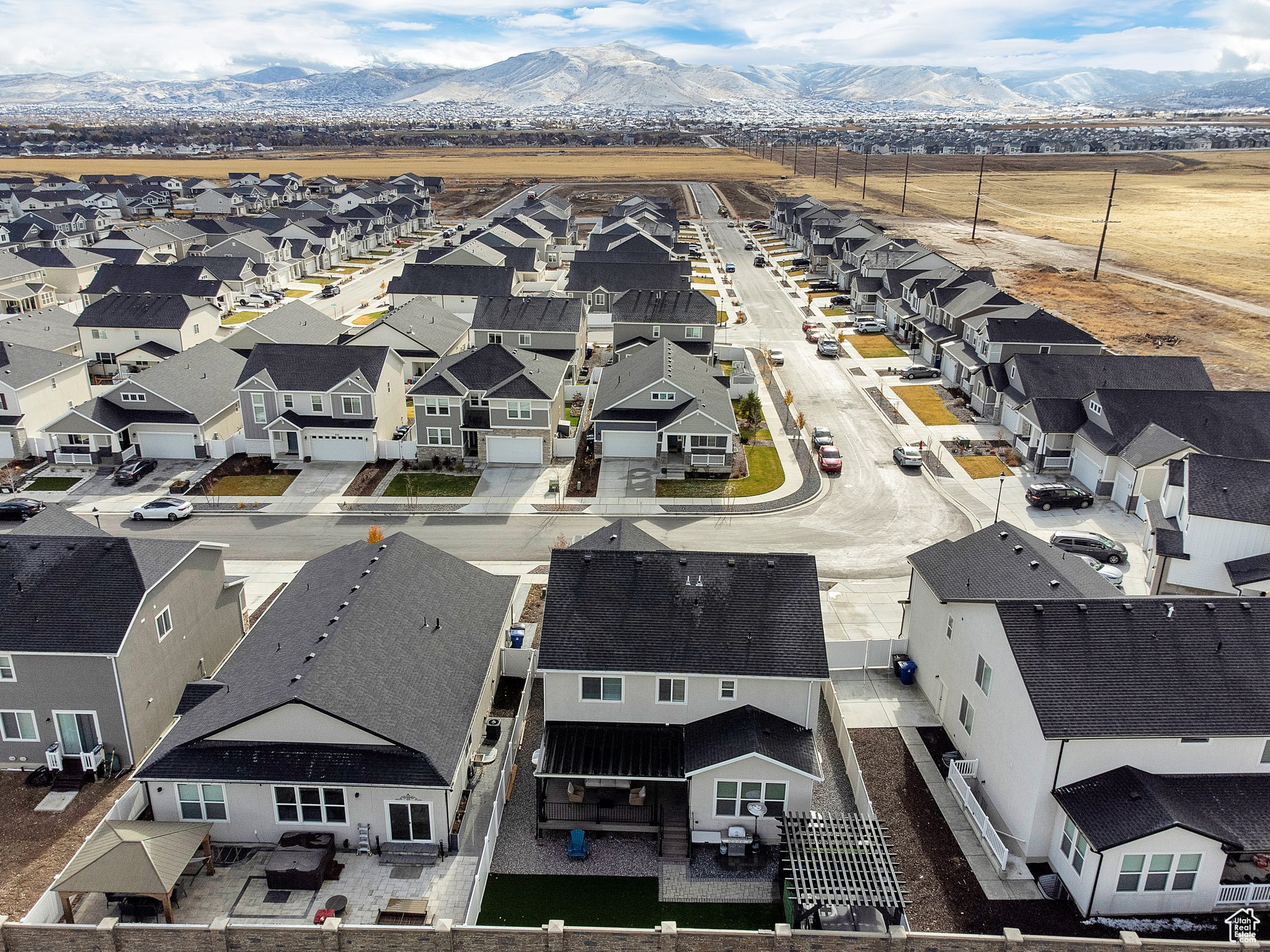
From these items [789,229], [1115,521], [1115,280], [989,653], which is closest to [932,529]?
[1115,521]

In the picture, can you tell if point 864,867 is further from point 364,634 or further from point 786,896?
point 364,634

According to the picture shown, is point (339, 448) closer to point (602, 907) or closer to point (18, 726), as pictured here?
point (18, 726)

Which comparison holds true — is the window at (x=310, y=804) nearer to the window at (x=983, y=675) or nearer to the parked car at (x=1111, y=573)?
the window at (x=983, y=675)

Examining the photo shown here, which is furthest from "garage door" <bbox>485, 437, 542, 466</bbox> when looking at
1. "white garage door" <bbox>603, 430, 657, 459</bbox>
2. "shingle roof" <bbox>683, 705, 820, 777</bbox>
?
"shingle roof" <bbox>683, 705, 820, 777</bbox>

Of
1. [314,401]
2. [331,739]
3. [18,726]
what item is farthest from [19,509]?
[331,739]

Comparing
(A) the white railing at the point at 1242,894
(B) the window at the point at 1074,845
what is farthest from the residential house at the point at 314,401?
(A) the white railing at the point at 1242,894
